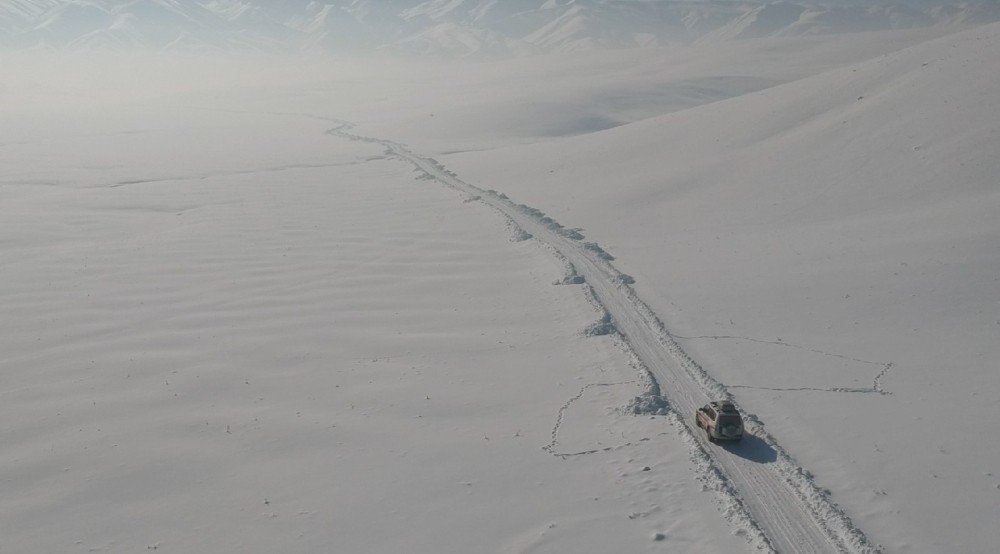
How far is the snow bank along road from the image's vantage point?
9883 millimetres

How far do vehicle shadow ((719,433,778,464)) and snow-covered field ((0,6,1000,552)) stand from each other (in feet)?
0.24

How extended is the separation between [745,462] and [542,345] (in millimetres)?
5853

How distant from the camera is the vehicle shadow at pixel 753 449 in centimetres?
1177

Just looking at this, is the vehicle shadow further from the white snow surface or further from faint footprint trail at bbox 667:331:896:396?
faint footprint trail at bbox 667:331:896:396

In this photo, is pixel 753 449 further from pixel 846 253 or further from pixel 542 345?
pixel 846 253

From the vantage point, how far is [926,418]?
1259cm

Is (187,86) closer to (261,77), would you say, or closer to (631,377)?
(261,77)

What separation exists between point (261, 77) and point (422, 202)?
164 meters

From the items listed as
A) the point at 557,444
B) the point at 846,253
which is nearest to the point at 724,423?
the point at 557,444

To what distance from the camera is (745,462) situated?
1167cm

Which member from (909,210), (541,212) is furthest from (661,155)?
(909,210)

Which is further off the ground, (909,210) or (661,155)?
(661,155)

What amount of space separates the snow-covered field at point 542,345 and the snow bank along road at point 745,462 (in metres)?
0.07

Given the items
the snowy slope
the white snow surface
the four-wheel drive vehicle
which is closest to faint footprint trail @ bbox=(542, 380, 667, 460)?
the white snow surface
